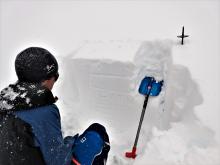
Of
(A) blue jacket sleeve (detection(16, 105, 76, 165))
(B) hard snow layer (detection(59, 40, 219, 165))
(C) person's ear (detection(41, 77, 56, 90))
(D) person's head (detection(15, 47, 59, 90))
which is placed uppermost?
(D) person's head (detection(15, 47, 59, 90))

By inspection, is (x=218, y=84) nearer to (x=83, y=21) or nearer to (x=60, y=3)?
(x=83, y=21)

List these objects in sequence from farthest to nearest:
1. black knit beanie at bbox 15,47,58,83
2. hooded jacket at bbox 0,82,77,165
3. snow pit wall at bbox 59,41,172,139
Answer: snow pit wall at bbox 59,41,172,139 → black knit beanie at bbox 15,47,58,83 → hooded jacket at bbox 0,82,77,165

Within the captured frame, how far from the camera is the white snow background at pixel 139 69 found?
3.59 m

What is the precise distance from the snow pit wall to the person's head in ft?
9.39

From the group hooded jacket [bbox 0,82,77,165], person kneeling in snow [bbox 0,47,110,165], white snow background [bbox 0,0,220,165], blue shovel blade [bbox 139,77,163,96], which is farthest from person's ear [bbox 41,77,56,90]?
blue shovel blade [bbox 139,77,163,96]

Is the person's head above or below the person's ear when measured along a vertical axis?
above

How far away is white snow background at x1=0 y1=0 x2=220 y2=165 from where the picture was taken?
3592 millimetres

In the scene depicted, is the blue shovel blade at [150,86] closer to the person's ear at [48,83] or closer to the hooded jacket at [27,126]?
the person's ear at [48,83]

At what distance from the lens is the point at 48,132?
1.95m

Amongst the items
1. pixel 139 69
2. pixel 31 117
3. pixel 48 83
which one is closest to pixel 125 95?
pixel 139 69

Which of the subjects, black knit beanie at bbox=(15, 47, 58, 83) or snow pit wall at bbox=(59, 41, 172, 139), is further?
snow pit wall at bbox=(59, 41, 172, 139)

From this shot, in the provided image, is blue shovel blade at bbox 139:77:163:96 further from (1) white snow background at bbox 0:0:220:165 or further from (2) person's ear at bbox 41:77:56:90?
(2) person's ear at bbox 41:77:56:90

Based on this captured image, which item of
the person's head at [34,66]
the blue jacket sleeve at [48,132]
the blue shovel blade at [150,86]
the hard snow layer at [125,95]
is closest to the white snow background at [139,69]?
the hard snow layer at [125,95]

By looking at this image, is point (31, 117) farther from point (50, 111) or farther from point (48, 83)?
point (48, 83)
